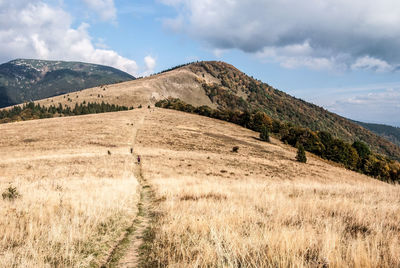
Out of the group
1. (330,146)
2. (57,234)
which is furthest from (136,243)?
(330,146)

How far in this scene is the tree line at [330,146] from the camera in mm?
71375

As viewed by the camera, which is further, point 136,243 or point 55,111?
point 55,111

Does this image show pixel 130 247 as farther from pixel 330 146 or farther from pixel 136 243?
pixel 330 146

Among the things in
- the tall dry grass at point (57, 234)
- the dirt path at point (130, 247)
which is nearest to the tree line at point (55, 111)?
the tall dry grass at point (57, 234)

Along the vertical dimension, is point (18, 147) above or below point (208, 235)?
below

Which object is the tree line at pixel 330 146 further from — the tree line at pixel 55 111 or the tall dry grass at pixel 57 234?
the tree line at pixel 55 111

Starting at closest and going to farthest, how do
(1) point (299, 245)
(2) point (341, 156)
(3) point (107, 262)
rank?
(1) point (299, 245)
(3) point (107, 262)
(2) point (341, 156)

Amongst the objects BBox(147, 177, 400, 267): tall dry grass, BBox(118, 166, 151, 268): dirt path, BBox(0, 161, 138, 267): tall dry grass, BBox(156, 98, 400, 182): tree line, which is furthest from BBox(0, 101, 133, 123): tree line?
BBox(147, 177, 400, 267): tall dry grass

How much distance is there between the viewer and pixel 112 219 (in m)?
6.20

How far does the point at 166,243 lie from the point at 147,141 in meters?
49.6

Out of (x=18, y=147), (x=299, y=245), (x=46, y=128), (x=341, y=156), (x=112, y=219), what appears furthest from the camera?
(x=341, y=156)

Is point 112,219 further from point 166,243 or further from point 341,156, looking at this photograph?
point 341,156

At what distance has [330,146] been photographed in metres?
79.4

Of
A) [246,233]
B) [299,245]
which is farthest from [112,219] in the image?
[299,245]
